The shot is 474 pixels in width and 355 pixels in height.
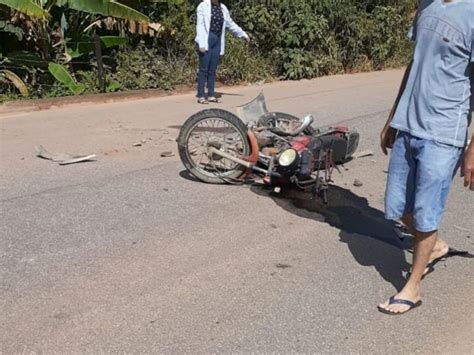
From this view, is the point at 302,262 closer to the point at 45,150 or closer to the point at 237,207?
the point at 237,207

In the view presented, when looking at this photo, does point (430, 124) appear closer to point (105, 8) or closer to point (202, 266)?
point (202, 266)

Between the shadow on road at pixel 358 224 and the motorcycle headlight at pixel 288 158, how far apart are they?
0.39m

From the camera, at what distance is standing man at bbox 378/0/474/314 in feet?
11.4

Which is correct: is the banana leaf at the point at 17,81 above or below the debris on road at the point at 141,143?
above

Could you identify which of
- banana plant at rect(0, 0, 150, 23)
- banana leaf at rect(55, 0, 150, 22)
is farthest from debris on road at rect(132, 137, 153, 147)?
banana leaf at rect(55, 0, 150, 22)

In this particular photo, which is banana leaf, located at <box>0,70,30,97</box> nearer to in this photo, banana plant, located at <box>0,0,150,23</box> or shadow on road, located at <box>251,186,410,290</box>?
banana plant, located at <box>0,0,150,23</box>

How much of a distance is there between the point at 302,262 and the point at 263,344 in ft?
3.88

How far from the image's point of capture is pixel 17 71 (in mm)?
11859

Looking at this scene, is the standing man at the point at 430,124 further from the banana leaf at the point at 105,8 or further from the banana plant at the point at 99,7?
the banana leaf at the point at 105,8

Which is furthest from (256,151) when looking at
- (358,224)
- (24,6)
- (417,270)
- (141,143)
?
(24,6)

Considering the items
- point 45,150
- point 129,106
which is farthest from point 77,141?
point 129,106

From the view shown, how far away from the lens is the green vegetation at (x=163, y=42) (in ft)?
38.4

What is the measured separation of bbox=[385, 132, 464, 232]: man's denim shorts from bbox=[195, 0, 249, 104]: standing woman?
25.5ft

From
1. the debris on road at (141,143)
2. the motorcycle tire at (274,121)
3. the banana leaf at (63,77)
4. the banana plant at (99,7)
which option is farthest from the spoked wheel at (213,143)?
the banana leaf at (63,77)
